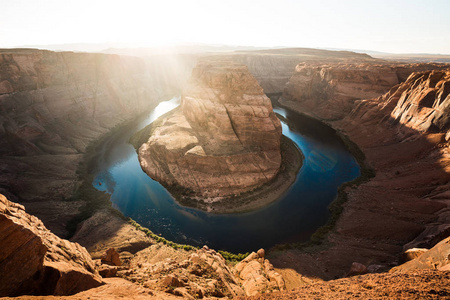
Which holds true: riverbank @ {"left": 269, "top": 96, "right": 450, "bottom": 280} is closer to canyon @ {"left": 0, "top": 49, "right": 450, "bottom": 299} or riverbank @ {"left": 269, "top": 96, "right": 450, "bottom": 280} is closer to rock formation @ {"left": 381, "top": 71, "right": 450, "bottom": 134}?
canyon @ {"left": 0, "top": 49, "right": 450, "bottom": 299}

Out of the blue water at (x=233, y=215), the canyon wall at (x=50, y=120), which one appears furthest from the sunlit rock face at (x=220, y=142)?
the canyon wall at (x=50, y=120)

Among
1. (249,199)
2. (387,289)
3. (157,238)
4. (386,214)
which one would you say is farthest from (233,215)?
(387,289)

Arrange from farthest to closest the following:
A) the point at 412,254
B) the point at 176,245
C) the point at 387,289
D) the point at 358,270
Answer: the point at 176,245 < the point at 358,270 < the point at 412,254 < the point at 387,289

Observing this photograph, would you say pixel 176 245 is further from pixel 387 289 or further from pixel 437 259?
pixel 437 259

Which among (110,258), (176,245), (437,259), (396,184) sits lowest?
(176,245)

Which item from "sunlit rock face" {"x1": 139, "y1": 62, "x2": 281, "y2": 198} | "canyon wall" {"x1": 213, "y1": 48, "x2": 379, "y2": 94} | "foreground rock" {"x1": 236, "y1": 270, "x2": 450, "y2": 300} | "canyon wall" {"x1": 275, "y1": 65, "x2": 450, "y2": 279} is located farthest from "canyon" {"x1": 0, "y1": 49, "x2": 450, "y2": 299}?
"canyon wall" {"x1": 213, "y1": 48, "x2": 379, "y2": 94}

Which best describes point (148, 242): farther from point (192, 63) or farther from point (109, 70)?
point (192, 63)
